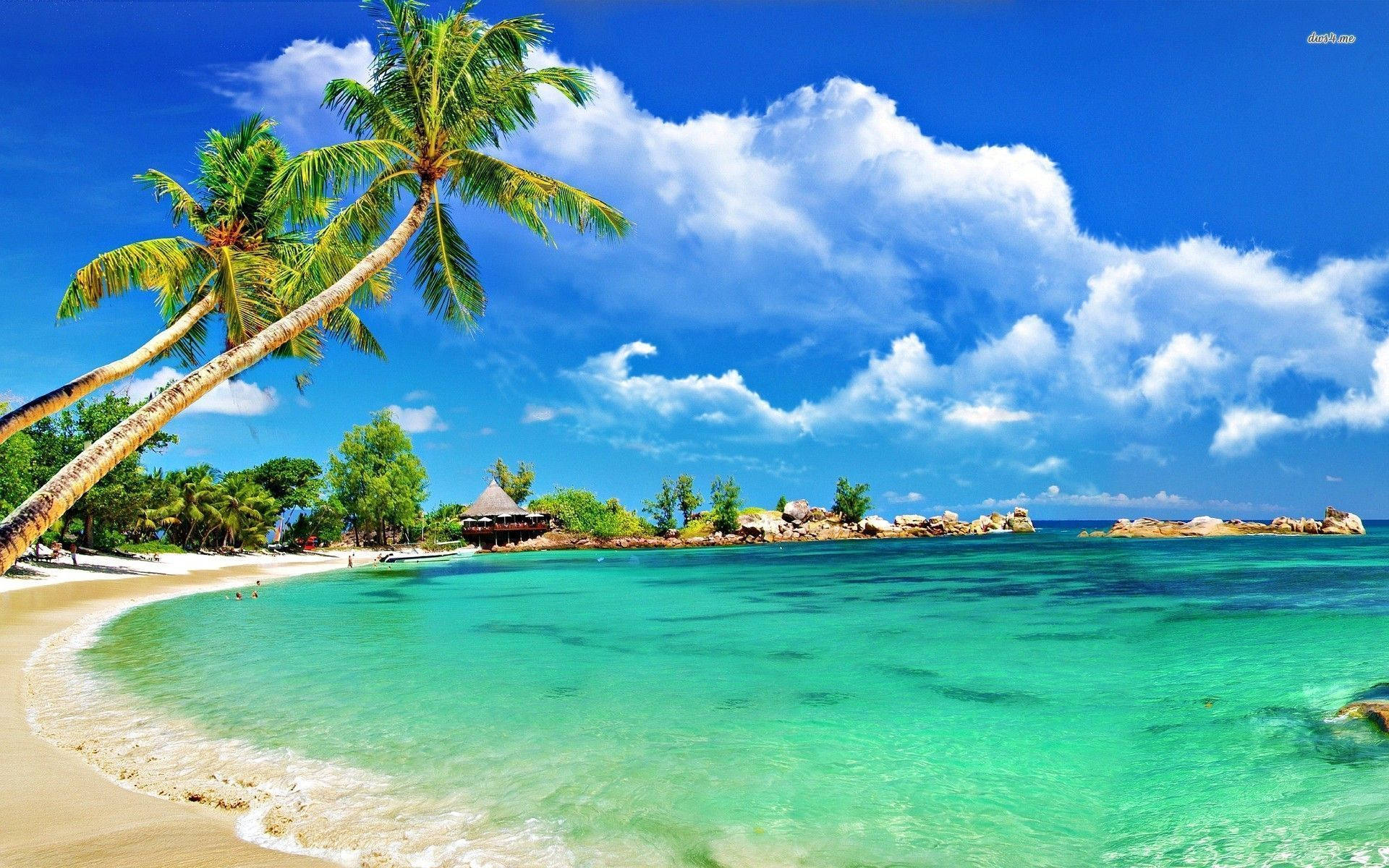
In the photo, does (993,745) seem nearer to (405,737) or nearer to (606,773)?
(606,773)

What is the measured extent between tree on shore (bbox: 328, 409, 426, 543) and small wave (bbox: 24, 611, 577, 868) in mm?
56863

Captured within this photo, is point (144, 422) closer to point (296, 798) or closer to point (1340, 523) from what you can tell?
point (296, 798)

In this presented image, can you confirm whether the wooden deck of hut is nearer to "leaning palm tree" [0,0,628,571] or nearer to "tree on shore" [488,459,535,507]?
"tree on shore" [488,459,535,507]

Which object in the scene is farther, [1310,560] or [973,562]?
[973,562]

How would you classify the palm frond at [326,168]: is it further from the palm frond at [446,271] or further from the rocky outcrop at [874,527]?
the rocky outcrop at [874,527]

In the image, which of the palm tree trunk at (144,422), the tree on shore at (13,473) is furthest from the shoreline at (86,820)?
the tree on shore at (13,473)

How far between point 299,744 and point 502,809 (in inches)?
112

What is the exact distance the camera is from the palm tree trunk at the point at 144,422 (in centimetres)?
508

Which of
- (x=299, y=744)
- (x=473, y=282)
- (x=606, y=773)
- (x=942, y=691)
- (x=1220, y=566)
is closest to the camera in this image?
(x=606, y=773)

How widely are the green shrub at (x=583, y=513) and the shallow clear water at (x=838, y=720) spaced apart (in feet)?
181

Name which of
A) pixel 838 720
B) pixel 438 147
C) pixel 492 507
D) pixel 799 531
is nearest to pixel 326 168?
pixel 438 147

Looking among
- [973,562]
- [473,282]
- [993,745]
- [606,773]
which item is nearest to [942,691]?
[993,745]

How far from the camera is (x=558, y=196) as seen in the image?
11398 millimetres

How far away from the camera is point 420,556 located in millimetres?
57438
